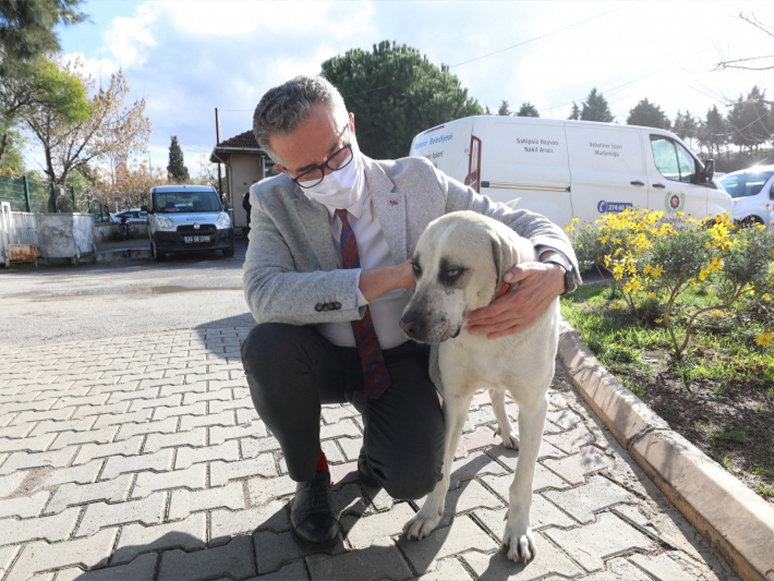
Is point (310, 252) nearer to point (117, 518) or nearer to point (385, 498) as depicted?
point (385, 498)

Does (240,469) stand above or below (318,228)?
below

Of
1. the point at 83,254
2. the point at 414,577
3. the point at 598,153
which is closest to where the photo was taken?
the point at 414,577

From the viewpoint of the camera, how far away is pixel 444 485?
6.67 feet

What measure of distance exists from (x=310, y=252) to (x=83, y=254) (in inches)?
582

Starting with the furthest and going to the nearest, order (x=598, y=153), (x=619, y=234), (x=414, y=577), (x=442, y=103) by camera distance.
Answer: (x=442, y=103), (x=598, y=153), (x=619, y=234), (x=414, y=577)

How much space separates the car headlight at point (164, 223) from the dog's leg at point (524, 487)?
13.1 meters

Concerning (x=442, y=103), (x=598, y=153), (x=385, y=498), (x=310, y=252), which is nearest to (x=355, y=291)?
(x=310, y=252)

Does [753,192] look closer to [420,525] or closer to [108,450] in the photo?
[420,525]

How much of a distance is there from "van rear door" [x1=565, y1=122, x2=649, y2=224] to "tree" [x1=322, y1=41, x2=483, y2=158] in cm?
1261

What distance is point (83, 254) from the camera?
14406 mm

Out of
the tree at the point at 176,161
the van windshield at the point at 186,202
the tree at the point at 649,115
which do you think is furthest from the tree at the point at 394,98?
the tree at the point at 176,161

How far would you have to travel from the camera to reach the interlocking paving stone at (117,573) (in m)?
1.75

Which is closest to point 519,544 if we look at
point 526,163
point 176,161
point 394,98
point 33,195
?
point 526,163

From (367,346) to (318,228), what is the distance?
571 millimetres
